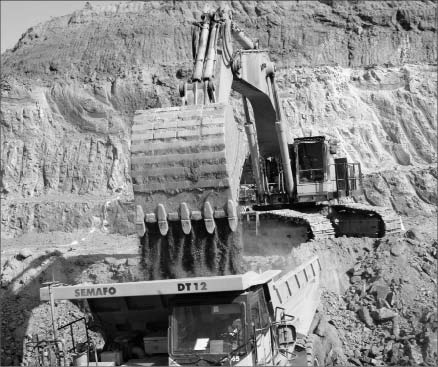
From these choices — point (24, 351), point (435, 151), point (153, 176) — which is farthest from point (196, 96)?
point (435, 151)

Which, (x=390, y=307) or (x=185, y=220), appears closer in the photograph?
(x=185, y=220)

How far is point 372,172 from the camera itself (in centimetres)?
2861

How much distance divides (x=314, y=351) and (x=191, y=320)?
3.22 meters

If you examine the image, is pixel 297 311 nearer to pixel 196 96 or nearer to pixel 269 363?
pixel 269 363

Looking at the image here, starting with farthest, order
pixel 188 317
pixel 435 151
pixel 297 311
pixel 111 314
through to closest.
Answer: pixel 435 151, pixel 297 311, pixel 111 314, pixel 188 317

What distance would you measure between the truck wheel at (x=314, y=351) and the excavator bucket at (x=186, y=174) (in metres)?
1.68

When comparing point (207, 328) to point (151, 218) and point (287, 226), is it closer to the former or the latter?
point (151, 218)

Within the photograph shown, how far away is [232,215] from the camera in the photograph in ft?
27.8

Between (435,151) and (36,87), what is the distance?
55.2 feet

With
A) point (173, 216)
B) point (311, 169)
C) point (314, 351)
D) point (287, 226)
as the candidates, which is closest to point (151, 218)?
point (173, 216)

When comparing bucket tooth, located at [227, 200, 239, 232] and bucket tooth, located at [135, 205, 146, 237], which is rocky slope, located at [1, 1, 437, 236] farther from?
bucket tooth, located at [227, 200, 239, 232]

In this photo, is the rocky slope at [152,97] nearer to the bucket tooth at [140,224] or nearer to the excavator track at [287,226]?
the excavator track at [287,226]

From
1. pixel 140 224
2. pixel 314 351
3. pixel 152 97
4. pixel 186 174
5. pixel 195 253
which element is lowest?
pixel 314 351

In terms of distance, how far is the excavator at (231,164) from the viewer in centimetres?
859
